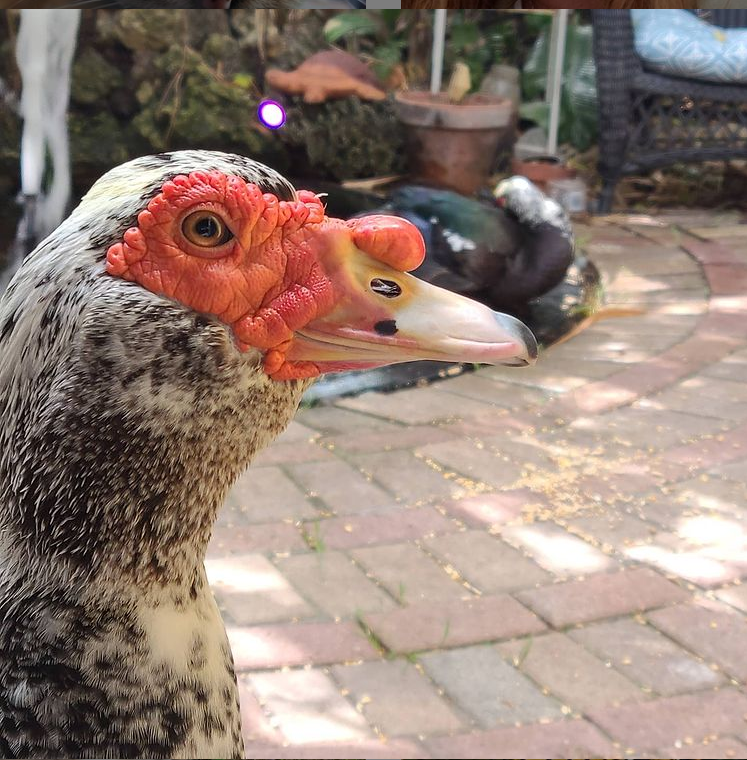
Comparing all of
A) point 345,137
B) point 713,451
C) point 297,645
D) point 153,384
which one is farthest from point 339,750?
point 345,137

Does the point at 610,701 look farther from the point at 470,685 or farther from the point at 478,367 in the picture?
the point at 478,367

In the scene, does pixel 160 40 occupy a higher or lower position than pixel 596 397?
higher

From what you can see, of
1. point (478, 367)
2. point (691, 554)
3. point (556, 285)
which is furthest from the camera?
point (556, 285)

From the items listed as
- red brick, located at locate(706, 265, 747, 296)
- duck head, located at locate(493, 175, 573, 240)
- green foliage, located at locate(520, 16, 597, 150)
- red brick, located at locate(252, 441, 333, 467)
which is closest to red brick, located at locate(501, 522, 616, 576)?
red brick, located at locate(252, 441, 333, 467)

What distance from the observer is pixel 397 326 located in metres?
0.94

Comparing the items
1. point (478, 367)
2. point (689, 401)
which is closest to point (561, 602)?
point (689, 401)

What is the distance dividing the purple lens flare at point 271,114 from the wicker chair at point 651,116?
1511 mm

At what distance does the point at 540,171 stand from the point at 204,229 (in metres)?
4.26

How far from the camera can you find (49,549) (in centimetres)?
92

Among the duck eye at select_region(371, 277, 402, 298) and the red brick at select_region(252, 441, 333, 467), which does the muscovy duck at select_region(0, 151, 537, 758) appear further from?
the red brick at select_region(252, 441, 333, 467)

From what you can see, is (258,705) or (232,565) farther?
(232,565)

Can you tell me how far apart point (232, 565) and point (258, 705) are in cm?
46

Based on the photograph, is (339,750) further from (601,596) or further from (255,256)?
(255,256)

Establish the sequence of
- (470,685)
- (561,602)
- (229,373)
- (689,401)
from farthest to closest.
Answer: (689,401) → (561,602) → (470,685) → (229,373)
